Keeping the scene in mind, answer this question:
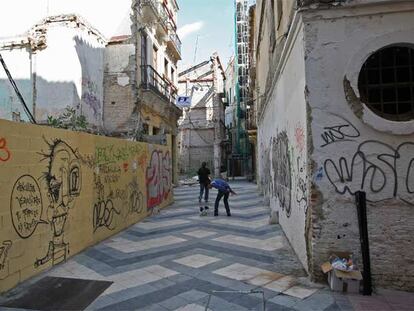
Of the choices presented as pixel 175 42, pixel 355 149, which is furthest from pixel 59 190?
pixel 175 42

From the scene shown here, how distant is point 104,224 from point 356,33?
20.3 feet

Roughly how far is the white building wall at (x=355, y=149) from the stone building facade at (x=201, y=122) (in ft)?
90.0

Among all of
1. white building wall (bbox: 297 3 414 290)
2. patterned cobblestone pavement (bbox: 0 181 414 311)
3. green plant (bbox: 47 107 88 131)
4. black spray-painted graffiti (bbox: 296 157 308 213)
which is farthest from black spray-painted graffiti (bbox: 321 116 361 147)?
green plant (bbox: 47 107 88 131)

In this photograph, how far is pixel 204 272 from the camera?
564 cm

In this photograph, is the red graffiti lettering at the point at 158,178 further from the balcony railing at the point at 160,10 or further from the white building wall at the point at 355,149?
the balcony railing at the point at 160,10

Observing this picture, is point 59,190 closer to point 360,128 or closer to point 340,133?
point 340,133

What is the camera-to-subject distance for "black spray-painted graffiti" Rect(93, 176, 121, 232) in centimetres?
767

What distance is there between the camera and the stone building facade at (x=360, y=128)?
490 centimetres

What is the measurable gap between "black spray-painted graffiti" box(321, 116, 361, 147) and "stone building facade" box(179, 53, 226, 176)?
90.1ft

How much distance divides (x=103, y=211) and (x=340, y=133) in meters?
5.32

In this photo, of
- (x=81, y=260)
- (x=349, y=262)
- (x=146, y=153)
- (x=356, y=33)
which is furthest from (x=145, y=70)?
(x=349, y=262)

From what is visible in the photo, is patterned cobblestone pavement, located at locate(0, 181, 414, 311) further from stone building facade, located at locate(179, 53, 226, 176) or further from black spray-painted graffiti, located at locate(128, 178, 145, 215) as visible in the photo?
stone building facade, located at locate(179, 53, 226, 176)

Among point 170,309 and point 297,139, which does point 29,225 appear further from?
point 297,139

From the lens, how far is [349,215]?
5008mm
